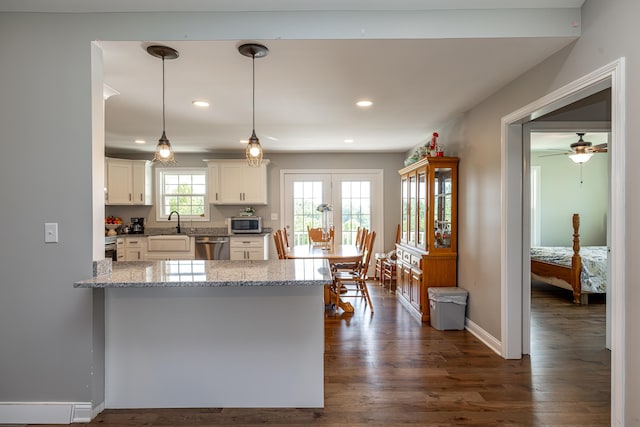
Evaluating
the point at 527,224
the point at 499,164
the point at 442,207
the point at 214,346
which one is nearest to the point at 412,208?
the point at 442,207

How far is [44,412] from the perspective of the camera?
2.12m

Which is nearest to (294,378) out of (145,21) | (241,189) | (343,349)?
(343,349)

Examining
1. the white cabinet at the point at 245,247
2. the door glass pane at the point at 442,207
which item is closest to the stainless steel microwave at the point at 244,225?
the white cabinet at the point at 245,247

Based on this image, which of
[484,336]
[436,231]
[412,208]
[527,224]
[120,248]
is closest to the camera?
[527,224]

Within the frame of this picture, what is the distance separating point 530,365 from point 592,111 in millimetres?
2248

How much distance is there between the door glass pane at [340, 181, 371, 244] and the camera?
6.39 metres

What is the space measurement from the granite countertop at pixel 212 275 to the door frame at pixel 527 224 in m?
1.52

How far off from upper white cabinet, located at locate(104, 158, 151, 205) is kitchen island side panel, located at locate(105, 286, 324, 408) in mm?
4083

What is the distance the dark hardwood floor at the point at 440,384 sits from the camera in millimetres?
2154

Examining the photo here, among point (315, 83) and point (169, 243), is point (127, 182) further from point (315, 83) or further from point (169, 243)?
point (315, 83)

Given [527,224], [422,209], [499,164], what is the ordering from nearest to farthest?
[527,224] < [499,164] < [422,209]

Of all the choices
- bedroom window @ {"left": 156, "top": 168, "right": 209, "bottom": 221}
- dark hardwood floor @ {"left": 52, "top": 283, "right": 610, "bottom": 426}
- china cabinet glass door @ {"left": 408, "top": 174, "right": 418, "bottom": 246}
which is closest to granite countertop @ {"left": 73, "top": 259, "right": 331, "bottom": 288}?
dark hardwood floor @ {"left": 52, "top": 283, "right": 610, "bottom": 426}

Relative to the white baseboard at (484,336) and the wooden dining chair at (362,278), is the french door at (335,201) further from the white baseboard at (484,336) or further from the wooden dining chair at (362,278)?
the white baseboard at (484,336)

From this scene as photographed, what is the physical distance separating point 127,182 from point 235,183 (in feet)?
5.82
